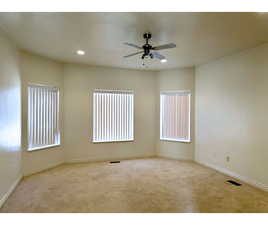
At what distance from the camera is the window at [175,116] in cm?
525

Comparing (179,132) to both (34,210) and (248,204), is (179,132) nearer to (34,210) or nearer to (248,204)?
(248,204)

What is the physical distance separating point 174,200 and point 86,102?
3349mm

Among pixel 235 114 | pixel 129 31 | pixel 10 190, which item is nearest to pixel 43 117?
pixel 10 190

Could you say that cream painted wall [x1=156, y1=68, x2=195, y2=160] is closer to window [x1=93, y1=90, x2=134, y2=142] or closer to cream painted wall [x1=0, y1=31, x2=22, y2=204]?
window [x1=93, y1=90, x2=134, y2=142]

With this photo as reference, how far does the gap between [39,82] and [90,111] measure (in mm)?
1469

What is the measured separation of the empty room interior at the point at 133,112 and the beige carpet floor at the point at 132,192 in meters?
0.03

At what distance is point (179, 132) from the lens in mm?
5355

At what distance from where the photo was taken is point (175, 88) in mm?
5324

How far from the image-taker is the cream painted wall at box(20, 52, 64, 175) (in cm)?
384

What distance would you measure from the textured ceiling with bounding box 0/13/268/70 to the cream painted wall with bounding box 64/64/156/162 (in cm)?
104

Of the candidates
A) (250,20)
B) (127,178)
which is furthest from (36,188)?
(250,20)

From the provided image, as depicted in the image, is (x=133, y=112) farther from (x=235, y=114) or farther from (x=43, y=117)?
(x=235, y=114)

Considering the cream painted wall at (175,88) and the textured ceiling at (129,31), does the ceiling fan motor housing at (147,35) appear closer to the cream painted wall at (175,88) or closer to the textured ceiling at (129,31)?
the textured ceiling at (129,31)

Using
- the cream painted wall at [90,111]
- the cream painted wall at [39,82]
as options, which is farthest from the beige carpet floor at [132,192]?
the cream painted wall at [90,111]
